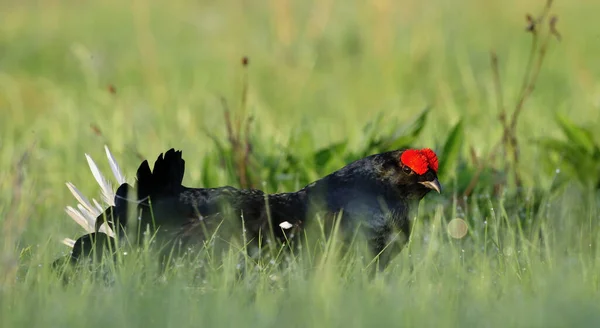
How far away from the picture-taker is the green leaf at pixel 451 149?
566cm

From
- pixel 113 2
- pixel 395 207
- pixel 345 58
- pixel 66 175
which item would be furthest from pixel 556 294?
pixel 113 2

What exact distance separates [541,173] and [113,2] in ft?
32.5

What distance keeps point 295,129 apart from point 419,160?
2.66 metres

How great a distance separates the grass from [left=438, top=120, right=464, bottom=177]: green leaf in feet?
0.25

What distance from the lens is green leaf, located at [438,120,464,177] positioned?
566 cm

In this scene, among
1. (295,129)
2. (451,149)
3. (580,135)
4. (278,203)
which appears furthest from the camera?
(295,129)

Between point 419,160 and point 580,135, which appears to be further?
point 580,135

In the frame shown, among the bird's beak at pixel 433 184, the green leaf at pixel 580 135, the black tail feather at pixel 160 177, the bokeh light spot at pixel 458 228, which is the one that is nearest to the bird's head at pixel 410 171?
the bird's beak at pixel 433 184

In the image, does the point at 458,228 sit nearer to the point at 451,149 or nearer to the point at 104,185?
the point at 451,149

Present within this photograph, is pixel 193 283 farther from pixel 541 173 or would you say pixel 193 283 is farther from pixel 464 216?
pixel 541 173

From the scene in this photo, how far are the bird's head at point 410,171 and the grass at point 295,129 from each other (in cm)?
16

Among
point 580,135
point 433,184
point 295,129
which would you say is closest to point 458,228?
point 433,184

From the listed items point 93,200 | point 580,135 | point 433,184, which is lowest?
point 433,184

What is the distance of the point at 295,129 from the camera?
6984 mm
